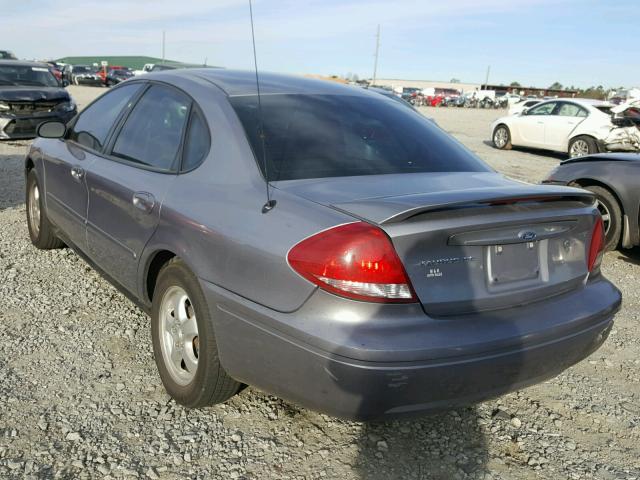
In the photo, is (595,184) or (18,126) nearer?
(595,184)

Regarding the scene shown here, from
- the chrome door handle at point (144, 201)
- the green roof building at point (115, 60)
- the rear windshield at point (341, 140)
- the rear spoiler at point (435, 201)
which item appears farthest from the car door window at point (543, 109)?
the green roof building at point (115, 60)

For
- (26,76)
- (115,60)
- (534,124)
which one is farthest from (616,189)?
(115,60)

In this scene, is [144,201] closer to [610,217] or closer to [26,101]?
[610,217]

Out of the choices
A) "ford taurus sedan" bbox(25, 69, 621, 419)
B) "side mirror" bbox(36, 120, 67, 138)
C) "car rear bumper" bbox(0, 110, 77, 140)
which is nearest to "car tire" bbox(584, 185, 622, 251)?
"ford taurus sedan" bbox(25, 69, 621, 419)

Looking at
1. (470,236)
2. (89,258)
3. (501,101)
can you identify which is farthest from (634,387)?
(501,101)

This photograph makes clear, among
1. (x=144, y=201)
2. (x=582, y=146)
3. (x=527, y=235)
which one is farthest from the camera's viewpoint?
(x=582, y=146)

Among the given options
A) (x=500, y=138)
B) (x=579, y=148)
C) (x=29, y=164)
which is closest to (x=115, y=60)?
(x=500, y=138)

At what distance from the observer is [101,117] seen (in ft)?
13.4

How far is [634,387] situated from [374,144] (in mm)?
2095

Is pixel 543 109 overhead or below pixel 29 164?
overhead

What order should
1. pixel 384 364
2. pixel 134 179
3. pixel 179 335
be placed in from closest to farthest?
pixel 384 364 < pixel 179 335 < pixel 134 179

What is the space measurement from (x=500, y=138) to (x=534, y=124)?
126cm

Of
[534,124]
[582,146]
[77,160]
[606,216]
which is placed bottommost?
[606,216]

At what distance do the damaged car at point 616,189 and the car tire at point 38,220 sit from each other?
4484 millimetres
